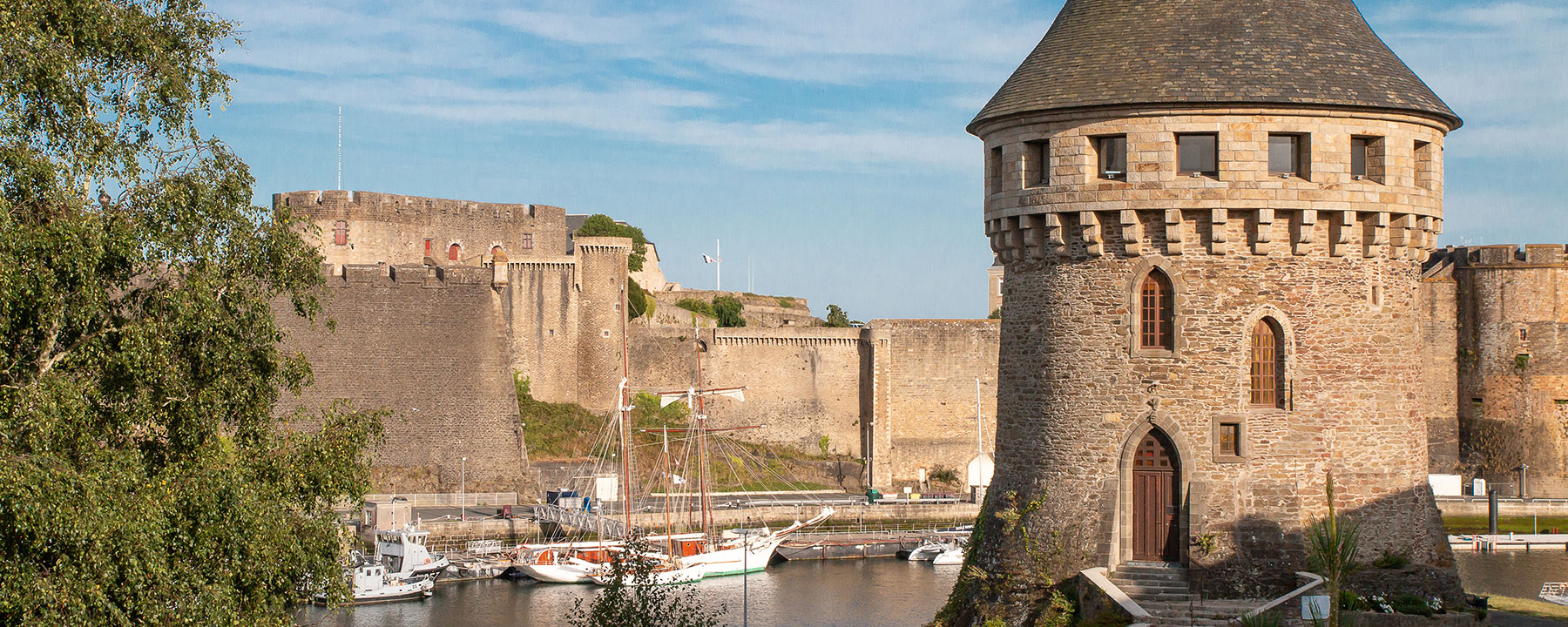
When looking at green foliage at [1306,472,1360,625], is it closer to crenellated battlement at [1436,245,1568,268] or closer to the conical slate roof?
the conical slate roof

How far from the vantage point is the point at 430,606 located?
35.9m

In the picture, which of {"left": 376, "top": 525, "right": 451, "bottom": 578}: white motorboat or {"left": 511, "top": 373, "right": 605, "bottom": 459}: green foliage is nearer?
{"left": 376, "top": 525, "right": 451, "bottom": 578}: white motorboat

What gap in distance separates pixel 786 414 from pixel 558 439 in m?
8.28

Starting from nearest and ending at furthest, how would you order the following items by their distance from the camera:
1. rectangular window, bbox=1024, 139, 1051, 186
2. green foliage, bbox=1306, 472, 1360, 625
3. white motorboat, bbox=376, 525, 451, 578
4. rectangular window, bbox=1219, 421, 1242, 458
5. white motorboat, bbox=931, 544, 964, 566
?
green foliage, bbox=1306, 472, 1360, 625
rectangular window, bbox=1219, 421, 1242, 458
rectangular window, bbox=1024, 139, 1051, 186
white motorboat, bbox=376, 525, 451, 578
white motorboat, bbox=931, 544, 964, 566

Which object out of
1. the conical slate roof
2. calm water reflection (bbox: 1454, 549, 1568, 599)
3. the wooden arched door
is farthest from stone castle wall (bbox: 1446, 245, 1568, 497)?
the wooden arched door

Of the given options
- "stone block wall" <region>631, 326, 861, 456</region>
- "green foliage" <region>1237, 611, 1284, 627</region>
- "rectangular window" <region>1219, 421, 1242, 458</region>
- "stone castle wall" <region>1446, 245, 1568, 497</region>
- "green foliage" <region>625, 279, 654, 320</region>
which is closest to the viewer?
"green foliage" <region>1237, 611, 1284, 627</region>

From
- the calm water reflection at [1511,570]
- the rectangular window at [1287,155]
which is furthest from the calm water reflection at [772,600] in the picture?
the rectangular window at [1287,155]

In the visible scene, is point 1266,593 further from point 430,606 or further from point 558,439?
point 558,439

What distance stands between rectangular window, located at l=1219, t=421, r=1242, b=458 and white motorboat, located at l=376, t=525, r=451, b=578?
84.9 ft

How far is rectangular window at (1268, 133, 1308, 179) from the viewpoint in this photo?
14.9 m

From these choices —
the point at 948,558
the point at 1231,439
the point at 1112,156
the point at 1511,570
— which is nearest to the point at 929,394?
the point at 948,558

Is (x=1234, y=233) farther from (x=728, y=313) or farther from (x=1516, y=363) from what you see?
(x=728, y=313)

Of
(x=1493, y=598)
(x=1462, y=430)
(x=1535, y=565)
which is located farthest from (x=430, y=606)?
(x=1462, y=430)

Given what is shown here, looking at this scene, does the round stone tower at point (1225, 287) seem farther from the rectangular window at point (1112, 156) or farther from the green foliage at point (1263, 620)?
the green foliage at point (1263, 620)
